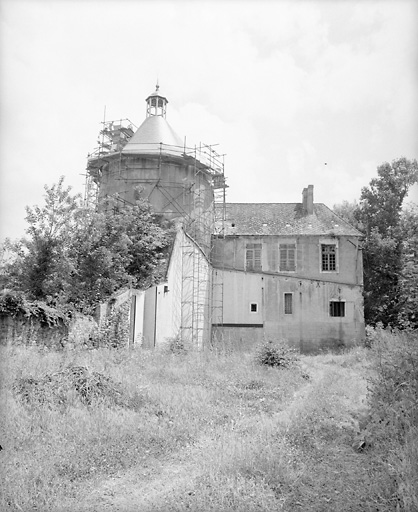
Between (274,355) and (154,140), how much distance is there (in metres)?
17.7

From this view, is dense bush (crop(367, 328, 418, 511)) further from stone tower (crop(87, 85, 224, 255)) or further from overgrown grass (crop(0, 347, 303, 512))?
stone tower (crop(87, 85, 224, 255))

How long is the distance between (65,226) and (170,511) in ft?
47.8

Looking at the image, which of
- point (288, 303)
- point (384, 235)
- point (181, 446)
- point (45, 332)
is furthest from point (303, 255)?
point (181, 446)

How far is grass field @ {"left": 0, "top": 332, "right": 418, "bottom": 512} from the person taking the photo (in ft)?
17.3

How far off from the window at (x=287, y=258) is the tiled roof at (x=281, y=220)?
0.94 meters

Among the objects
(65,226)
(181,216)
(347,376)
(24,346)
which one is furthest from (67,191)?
(347,376)

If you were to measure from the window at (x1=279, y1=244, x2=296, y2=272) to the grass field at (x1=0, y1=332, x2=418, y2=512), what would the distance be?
1944 cm

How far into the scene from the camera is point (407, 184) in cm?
3306

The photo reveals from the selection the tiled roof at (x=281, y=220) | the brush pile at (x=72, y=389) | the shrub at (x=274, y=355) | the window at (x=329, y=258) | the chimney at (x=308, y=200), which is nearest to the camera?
the brush pile at (x=72, y=389)

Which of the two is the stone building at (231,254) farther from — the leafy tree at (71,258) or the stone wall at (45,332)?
the stone wall at (45,332)

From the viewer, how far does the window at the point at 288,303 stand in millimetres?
28311

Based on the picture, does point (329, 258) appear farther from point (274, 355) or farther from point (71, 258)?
point (71, 258)

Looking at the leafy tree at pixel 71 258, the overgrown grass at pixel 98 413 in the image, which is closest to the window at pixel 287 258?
the leafy tree at pixel 71 258

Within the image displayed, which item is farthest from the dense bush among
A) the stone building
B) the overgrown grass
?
the stone building
